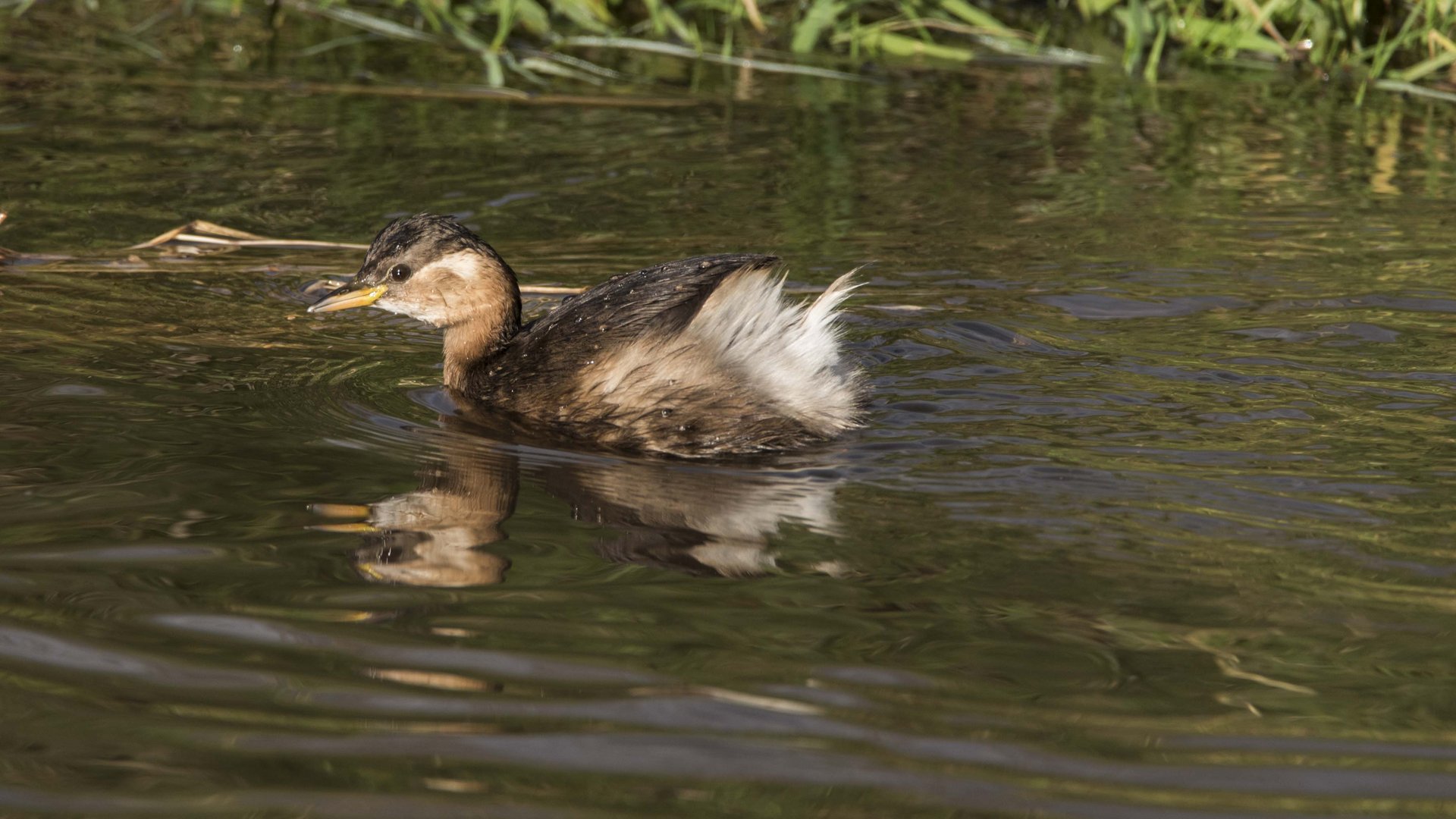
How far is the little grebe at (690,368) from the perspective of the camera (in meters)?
5.37

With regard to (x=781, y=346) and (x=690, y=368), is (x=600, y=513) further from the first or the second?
(x=781, y=346)

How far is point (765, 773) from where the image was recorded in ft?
10.8

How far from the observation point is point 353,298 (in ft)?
20.4

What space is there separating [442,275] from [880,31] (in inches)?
203

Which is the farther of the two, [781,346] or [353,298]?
[353,298]

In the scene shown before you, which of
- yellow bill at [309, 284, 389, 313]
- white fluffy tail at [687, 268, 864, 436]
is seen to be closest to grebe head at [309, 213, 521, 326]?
yellow bill at [309, 284, 389, 313]

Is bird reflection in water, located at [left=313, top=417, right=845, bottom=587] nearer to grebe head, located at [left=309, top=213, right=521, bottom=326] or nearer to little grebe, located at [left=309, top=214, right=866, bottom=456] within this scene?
little grebe, located at [left=309, top=214, right=866, bottom=456]

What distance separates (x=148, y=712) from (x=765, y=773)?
1.21 m

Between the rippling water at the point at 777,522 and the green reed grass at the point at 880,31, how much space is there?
1742mm

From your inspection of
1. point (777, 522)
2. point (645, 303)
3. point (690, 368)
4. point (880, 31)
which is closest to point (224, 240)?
point (645, 303)

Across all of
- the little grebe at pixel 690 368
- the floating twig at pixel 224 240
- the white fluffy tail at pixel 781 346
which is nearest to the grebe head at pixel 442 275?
the little grebe at pixel 690 368

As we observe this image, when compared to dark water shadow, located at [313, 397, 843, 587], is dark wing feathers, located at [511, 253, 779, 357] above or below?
above

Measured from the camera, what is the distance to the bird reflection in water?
431 centimetres

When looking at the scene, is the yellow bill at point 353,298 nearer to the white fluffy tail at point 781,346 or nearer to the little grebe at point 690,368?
the little grebe at point 690,368
